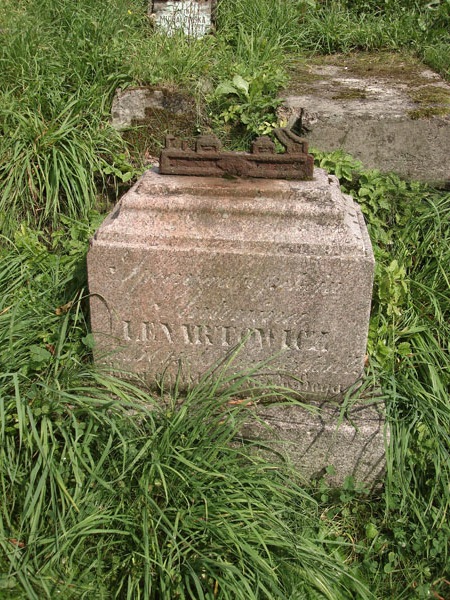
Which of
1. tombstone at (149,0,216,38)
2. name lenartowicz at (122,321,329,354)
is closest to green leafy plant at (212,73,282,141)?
tombstone at (149,0,216,38)

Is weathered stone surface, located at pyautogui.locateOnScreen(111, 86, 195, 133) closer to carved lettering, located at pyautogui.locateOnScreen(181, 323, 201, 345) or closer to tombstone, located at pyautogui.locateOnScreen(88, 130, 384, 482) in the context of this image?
tombstone, located at pyautogui.locateOnScreen(88, 130, 384, 482)

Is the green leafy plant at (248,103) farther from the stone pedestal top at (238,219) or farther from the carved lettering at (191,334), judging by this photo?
the carved lettering at (191,334)

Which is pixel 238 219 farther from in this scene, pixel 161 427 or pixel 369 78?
pixel 369 78

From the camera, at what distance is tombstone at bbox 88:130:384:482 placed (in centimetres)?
227

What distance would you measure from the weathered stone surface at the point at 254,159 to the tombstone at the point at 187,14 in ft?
8.10

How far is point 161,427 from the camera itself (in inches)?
87.5

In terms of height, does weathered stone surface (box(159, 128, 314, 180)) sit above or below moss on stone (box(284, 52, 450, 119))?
below

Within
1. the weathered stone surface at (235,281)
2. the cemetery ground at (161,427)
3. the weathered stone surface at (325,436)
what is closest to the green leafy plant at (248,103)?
the cemetery ground at (161,427)

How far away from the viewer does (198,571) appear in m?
1.97

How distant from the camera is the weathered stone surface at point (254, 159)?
98.0 inches

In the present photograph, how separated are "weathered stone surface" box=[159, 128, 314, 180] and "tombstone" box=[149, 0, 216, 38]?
8.10ft

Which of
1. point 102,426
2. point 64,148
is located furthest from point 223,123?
point 102,426

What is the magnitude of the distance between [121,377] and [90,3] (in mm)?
3045

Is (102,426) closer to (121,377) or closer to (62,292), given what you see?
(121,377)
